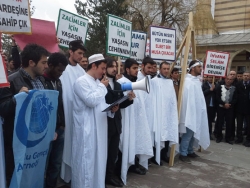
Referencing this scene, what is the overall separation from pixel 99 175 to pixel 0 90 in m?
1.59

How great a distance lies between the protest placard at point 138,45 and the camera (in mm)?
5738

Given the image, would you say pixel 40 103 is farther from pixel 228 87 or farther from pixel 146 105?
pixel 228 87

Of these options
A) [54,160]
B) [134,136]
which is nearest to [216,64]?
[134,136]

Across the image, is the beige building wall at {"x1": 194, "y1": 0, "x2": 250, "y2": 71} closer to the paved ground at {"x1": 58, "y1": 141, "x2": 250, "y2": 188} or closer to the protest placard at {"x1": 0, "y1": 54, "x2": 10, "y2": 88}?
the paved ground at {"x1": 58, "y1": 141, "x2": 250, "y2": 188}

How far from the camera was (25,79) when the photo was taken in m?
2.82

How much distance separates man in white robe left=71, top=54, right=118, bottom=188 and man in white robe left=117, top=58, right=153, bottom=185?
69 centimetres

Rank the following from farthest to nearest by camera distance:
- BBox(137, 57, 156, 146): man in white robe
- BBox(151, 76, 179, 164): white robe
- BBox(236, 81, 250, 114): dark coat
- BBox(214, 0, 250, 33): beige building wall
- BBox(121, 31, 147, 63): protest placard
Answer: BBox(214, 0, 250, 33): beige building wall, BBox(236, 81, 250, 114): dark coat, BBox(121, 31, 147, 63): protest placard, BBox(151, 76, 179, 164): white robe, BBox(137, 57, 156, 146): man in white robe

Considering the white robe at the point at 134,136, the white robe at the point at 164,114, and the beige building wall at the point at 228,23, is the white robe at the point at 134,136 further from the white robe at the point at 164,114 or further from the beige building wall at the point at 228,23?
the beige building wall at the point at 228,23

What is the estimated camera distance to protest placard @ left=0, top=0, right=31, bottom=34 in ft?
10.1

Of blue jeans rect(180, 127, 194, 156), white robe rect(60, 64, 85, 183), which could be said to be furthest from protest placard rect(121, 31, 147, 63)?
white robe rect(60, 64, 85, 183)

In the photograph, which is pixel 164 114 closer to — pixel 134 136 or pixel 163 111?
pixel 163 111

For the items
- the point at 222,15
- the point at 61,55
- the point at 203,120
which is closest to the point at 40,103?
Result: the point at 61,55

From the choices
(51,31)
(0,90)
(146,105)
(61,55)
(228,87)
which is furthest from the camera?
(228,87)

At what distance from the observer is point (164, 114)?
4.98 metres
